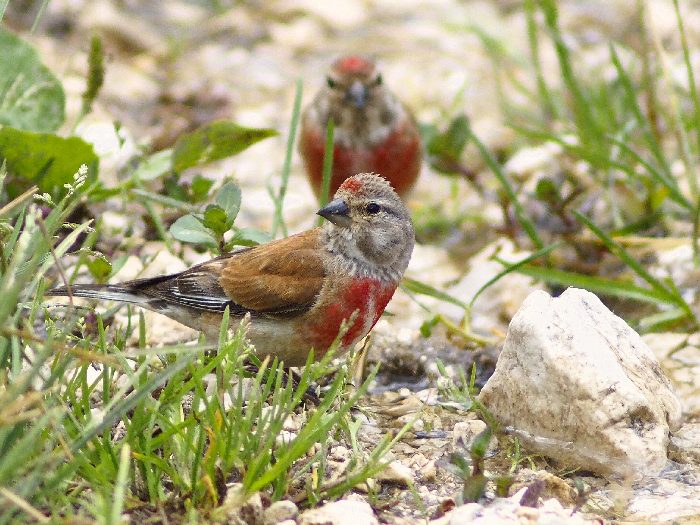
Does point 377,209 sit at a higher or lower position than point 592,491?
higher

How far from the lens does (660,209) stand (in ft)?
15.9

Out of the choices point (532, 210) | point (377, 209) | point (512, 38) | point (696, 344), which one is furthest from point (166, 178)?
point (512, 38)

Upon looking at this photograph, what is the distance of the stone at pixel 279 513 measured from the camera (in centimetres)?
242

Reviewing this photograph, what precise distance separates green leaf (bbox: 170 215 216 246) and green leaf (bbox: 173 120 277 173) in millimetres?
636

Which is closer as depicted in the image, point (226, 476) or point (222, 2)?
point (226, 476)

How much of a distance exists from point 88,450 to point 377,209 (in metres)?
1.57

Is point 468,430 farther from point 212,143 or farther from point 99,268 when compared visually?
point 212,143

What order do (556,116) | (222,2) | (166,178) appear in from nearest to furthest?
(166,178), (556,116), (222,2)

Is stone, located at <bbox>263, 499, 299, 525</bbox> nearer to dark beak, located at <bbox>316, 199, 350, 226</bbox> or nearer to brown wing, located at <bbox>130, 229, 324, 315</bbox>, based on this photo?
brown wing, located at <bbox>130, 229, 324, 315</bbox>

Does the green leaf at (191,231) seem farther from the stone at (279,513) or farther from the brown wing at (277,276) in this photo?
the stone at (279,513)

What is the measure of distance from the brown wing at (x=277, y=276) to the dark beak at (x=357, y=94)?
2296 mm

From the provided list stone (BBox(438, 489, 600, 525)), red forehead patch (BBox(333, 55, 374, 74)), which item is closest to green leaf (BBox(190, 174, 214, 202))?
stone (BBox(438, 489, 600, 525))

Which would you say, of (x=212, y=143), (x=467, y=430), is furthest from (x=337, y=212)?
(x=467, y=430)

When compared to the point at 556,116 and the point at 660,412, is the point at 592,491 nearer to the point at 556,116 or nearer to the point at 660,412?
the point at 660,412
